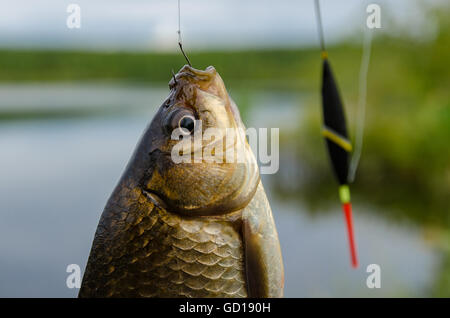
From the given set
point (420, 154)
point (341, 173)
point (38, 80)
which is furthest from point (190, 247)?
point (38, 80)

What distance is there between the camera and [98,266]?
1.10 meters

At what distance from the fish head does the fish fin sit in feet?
0.13

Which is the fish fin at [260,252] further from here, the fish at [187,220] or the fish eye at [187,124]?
Result: the fish eye at [187,124]

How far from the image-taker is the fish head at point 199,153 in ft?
3.71

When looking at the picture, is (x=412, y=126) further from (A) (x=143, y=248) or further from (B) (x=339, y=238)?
(A) (x=143, y=248)

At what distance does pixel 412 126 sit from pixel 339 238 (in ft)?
10.4

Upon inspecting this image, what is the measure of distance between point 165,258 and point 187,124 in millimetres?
315

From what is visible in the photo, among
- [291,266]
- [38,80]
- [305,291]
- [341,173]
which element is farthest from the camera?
[38,80]

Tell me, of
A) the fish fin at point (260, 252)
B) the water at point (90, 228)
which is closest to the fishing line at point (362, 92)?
the fish fin at point (260, 252)

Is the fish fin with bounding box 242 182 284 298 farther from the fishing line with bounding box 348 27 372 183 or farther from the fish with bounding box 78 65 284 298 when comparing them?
the fishing line with bounding box 348 27 372 183

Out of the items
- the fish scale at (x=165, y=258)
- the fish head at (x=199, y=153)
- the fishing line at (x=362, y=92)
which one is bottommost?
the fish scale at (x=165, y=258)

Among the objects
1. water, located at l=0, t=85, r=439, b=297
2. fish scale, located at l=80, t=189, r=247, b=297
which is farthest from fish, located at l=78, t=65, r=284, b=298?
water, located at l=0, t=85, r=439, b=297

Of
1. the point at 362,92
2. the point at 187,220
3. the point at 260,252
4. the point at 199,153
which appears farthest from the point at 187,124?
the point at 362,92
